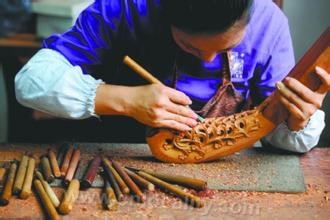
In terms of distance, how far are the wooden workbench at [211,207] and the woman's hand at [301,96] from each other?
152 millimetres

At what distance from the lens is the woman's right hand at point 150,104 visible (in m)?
1.16

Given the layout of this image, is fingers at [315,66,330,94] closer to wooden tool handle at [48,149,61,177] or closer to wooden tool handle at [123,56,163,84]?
wooden tool handle at [123,56,163,84]

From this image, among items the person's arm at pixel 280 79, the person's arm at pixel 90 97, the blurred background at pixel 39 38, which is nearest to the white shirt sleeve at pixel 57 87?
the person's arm at pixel 90 97

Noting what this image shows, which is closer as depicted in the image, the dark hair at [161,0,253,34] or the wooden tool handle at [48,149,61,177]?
the dark hair at [161,0,253,34]

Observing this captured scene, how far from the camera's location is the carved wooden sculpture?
1.21 m

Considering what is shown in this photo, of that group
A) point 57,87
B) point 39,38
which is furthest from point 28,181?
point 39,38

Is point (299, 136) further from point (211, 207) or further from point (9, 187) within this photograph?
point (9, 187)

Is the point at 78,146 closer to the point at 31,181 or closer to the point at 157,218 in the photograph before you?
the point at 31,181

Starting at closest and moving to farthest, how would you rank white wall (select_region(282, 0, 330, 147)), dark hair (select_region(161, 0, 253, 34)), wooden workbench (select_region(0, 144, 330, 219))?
dark hair (select_region(161, 0, 253, 34))
wooden workbench (select_region(0, 144, 330, 219))
white wall (select_region(282, 0, 330, 147))

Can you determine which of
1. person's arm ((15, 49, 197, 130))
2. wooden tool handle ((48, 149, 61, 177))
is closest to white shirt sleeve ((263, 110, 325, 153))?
person's arm ((15, 49, 197, 130))

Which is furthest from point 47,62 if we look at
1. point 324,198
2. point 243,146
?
point 324,198

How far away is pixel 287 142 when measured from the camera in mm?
1303

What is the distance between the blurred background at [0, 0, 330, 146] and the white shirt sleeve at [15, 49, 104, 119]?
640 millimetres

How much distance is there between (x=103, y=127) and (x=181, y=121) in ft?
1.55
